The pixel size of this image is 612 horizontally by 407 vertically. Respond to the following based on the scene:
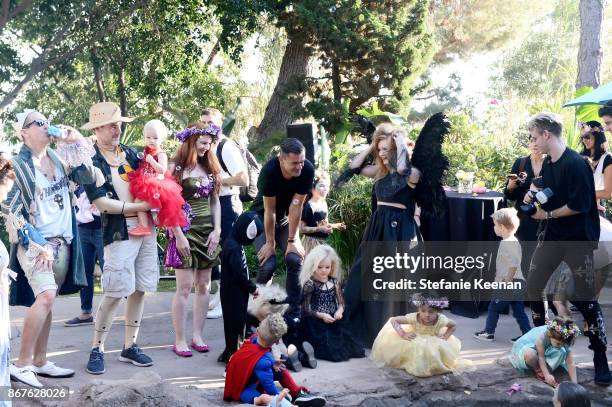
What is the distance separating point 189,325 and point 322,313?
1.45 m

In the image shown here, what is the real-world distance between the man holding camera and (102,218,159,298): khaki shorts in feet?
8.62

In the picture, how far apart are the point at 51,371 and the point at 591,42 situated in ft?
36.2

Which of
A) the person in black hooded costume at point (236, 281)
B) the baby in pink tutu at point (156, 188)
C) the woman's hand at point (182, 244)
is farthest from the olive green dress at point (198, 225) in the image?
the person in black hooded costume at point (236, 281)

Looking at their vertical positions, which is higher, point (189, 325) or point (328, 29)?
point (328, 29)

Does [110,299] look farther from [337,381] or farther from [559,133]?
[559,133]

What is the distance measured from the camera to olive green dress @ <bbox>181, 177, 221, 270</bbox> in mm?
5891

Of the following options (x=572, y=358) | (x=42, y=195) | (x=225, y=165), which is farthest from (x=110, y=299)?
(x=572, y=358)

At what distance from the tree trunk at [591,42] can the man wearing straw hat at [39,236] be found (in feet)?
33.9

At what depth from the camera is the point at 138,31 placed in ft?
43.9

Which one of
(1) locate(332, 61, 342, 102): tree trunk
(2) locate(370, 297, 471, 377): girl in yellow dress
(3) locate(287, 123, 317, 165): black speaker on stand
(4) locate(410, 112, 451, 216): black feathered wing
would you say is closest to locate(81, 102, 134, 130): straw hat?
(4) locate(410, 112, 451, 216): black feathered wing

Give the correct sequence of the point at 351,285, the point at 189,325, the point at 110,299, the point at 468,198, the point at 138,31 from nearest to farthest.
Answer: the point at 110,299
the point at 351,285
the point at 189,325
the point at 468,198
the point at 138,31

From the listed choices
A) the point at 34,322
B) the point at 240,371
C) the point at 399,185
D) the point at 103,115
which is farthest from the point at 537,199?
the point at 34,322

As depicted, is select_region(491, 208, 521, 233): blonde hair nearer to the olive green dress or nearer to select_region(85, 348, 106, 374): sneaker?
the olive green dress

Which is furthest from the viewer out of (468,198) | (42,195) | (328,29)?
(328,29)
